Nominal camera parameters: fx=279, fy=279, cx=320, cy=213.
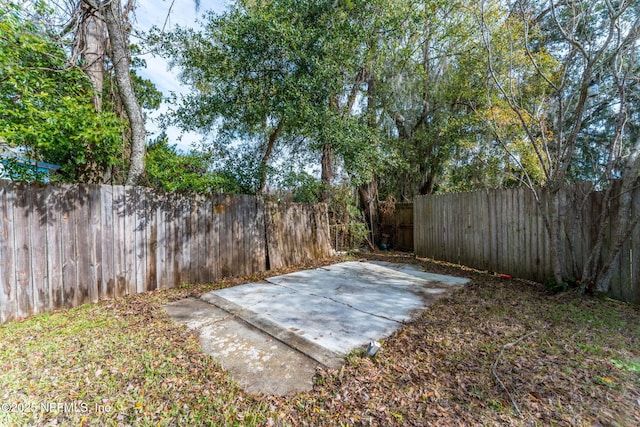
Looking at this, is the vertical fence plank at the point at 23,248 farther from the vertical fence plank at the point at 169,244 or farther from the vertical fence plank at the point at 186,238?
the vertical fence plank at the point at 186,238

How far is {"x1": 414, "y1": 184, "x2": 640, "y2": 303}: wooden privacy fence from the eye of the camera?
334cm

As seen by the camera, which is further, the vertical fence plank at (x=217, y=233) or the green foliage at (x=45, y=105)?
the vertical fence plank at (x=217, y=233)

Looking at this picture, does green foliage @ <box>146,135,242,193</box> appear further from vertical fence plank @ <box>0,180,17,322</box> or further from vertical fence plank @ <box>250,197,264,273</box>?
vertical fence plank @ <box>0,180,17,322</box>

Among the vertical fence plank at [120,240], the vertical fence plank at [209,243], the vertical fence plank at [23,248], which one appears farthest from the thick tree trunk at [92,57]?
the vertical fence plank at [209,243]

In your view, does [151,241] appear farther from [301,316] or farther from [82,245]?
[301,316]

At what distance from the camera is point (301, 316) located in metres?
3.04

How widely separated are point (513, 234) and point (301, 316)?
12.6ft

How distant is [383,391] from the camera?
5.92 feet

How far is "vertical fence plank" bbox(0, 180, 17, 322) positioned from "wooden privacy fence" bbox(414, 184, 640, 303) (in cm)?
648

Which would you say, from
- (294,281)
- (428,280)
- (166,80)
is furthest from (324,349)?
(166,80)

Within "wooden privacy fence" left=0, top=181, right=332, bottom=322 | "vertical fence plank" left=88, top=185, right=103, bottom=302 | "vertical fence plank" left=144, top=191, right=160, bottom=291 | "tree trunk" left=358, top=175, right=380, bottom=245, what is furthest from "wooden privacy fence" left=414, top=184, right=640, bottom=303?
"vertical fence plank" left=88, top=185, right=103, bottom=302

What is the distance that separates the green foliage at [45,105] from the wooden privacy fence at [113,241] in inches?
27.6

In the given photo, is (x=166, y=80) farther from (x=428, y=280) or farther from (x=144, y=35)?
(x=428, y=280)

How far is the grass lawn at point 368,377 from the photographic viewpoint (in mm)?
1570
